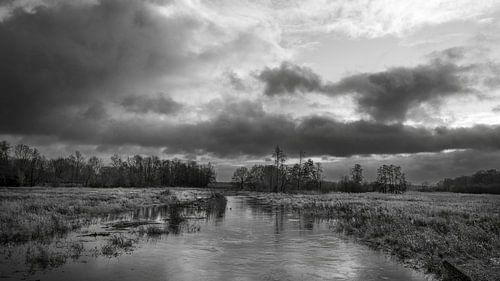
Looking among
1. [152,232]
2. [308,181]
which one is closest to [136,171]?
[308,181]

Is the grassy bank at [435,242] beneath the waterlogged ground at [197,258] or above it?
above

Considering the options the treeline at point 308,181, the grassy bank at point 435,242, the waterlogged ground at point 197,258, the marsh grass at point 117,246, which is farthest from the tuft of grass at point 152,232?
the treeline at point 308,181

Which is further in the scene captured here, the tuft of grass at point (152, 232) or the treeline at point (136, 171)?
the treeline at point (136, 171)

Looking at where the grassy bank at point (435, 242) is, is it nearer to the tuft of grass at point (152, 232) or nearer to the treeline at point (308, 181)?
the tuft of grass at point (152, 232)

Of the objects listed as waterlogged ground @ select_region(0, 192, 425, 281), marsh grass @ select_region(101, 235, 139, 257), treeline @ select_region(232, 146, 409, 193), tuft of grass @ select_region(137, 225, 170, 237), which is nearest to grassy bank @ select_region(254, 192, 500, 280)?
waterlogged ground @ select_region(0, 192, 425, 281)

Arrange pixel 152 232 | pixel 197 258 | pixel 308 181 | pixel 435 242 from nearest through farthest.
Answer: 1. pixel 197 258
2. pixel 435 242
3. pixel 152 232
4. pixel 308 181

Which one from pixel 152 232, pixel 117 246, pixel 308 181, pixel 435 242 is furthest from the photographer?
A: pixel 308 181

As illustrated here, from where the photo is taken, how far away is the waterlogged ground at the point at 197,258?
13.5 meters

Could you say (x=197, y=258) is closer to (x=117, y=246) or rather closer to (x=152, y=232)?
(x=117, y=246)

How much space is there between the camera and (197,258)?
16516 millimetres

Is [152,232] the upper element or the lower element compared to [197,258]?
upper

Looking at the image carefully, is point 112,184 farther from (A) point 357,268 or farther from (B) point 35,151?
(A) point 357,268

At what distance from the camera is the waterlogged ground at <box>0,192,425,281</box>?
13508 millimetres

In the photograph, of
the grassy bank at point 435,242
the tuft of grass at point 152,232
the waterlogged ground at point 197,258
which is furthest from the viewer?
the tuft of grass at point 152,232
